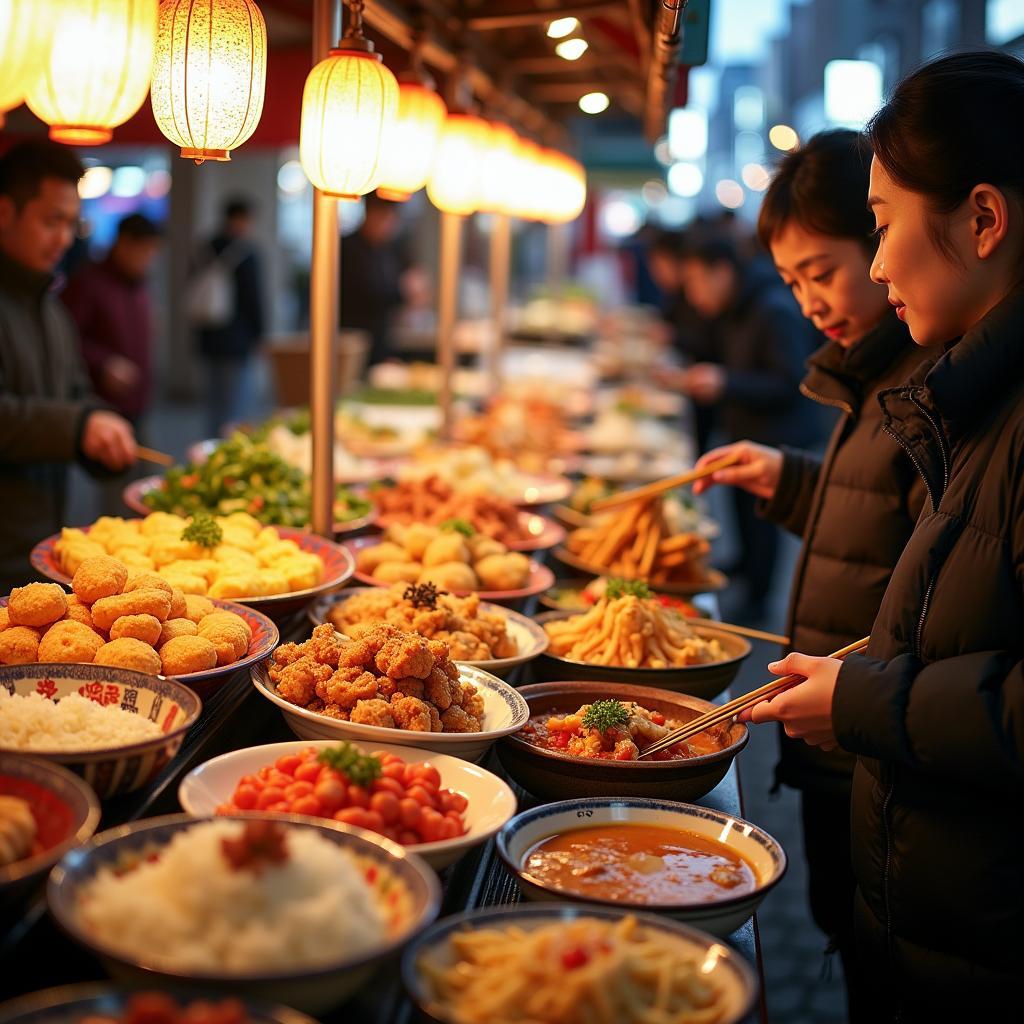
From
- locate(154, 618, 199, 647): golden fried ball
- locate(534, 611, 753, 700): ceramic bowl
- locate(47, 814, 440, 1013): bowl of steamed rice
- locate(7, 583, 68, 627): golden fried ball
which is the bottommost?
locate(534, 611, 753, 700): ceramic bowl

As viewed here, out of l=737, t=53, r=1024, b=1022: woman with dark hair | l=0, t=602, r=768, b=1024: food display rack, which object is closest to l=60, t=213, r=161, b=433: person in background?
l=0, t=602, r=768, b=1024: food display rack

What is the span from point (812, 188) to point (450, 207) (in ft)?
6.17

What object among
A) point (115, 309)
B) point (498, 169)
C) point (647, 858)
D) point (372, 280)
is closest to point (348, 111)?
point (647, 858)

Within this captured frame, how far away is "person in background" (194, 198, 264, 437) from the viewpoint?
39.3 feet

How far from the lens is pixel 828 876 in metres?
3.16

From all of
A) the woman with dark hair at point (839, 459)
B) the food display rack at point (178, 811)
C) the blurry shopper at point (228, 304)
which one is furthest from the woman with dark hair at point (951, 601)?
the blurry shopper at point (228, 304)

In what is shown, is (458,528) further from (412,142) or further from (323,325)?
(412,142)

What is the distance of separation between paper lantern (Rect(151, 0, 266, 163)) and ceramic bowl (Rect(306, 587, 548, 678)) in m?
1.16

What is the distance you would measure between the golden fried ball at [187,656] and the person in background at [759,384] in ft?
18.8

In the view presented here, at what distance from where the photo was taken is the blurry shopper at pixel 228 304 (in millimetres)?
11945

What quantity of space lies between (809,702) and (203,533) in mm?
1720

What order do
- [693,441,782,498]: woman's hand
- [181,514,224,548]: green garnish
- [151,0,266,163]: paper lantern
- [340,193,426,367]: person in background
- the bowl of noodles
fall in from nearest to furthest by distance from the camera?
the bowl of noodles
[151,0,266,163]: paper lantern
[181,514,224,548]: green garnish
[693,441,782,498]: woman's hand
[340,193,426,367]: person in background

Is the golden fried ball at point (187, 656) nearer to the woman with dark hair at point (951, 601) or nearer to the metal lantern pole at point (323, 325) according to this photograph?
the woman with dark hair at point (951, 601)

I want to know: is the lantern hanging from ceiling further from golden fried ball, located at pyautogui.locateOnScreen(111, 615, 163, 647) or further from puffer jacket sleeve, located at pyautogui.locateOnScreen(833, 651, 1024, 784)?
puffer jacket sleeve, located at pyautogui.locateOnScreen(833, 651, 1024, 784)
